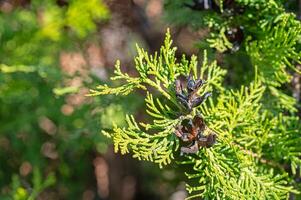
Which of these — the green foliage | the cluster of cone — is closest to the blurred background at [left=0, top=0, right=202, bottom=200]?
the green foliage

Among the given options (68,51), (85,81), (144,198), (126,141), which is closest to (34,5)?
(68,51)

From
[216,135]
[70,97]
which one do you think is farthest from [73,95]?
[216,135]

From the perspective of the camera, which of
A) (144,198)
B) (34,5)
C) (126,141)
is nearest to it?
(126,141)

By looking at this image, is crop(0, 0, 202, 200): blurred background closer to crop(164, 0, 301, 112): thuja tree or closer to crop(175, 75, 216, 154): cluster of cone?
crop(164, 0, 301, 112): thuja tree

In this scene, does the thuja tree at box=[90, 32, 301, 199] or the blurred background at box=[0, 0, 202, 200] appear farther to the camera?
the blurred background at box=[0, 0, 202, 200]

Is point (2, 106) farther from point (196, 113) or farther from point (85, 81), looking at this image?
point (196, 113)

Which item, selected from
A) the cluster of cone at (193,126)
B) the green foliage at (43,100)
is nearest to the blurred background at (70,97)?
the green foliage at (43,100)
